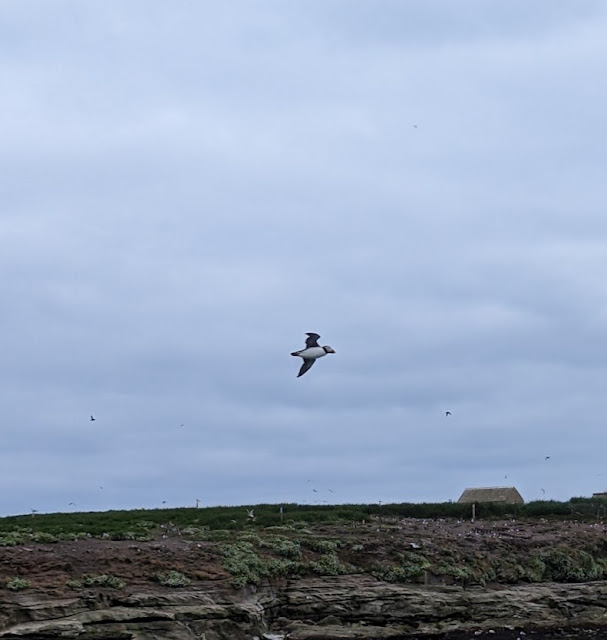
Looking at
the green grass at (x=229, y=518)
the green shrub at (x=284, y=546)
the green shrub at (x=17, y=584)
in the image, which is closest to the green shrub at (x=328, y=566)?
the green shrub at (x=284, y=546)

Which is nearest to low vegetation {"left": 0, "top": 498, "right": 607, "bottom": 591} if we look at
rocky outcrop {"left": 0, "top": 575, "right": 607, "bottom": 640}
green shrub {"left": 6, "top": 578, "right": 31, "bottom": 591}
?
green shrub {"left": 6, "top": 578, "right": 31, "bottom": 591}

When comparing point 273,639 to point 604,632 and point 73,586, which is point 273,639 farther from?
point 604,632

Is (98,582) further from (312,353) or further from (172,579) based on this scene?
(312,353)

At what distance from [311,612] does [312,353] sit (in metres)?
7.86

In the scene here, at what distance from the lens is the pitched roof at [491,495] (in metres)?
57.0

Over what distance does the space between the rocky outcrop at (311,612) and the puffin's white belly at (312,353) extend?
7.05m

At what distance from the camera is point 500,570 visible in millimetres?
35531

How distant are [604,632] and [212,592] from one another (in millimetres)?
13416

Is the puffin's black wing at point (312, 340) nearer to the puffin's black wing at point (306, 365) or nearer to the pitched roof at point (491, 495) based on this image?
the puffin's black wing at point (306, 365)

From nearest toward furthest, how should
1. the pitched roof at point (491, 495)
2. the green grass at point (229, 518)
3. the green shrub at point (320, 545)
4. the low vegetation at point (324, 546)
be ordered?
the low vegetation at point (324, 546), the green shrub at point (320, 545), the green grass at point (229, 518), the pitched roof at point (491, 495)

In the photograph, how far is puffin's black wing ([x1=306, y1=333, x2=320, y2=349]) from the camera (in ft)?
104

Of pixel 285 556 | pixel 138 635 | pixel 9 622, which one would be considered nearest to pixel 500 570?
pixel 285 556

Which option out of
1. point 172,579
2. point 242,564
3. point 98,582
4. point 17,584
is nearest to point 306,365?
point 242,564

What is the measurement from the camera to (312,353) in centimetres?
3106
